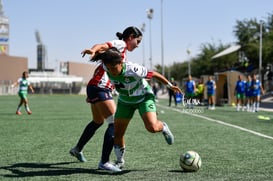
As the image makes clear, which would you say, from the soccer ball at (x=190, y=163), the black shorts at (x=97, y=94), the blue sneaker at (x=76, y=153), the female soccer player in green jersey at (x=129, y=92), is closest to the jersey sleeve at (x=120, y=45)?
the female soccer player in green jersey at (x=129, y=92)

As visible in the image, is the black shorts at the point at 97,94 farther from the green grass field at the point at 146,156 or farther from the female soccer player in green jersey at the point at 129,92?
the green grass field at the point at 146,156

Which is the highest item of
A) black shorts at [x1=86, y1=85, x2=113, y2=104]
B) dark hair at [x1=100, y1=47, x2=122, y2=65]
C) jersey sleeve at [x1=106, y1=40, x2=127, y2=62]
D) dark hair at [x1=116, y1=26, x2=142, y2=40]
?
dark hair at [x1=116, y1=26, x2=142, y2=40]

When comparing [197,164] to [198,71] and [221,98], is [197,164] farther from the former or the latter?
[198,71]

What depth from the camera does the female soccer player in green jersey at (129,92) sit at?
20.1 ft

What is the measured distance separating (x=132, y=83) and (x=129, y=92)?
0.14 metres

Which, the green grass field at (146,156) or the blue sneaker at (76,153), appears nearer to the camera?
the green grass field at (146,156)

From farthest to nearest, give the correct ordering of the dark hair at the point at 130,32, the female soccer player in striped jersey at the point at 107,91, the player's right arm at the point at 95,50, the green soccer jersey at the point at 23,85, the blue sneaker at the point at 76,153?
the green soccer jersey at the point at 23,85 → the blue sneaker at the point at 76,153 → the dark hair at the point at 130,32 → the female soccer player in striped jersey at the point at 107,91 → the player's right arm at the point at 95,50

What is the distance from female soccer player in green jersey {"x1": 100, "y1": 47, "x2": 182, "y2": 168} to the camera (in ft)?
20.1

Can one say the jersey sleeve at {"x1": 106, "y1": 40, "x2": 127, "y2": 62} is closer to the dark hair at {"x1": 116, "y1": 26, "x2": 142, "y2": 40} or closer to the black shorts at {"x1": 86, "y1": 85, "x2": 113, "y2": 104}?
the dark hair at {"x1": 116, "y1": 26, "x2": 142, "y2": 40}

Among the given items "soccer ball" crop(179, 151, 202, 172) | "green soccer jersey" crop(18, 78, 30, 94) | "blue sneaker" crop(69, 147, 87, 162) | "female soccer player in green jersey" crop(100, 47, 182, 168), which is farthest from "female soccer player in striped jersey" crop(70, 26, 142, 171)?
"green soccer jersey" crop(18, 78, 30, 94)

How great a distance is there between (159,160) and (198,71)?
73.5 meters

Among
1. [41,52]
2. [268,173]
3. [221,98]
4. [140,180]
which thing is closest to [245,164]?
[268,173]

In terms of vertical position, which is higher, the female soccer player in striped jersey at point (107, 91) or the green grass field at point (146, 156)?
the female soccer player in striped jersey at point (107, 91)

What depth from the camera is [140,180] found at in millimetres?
5828
